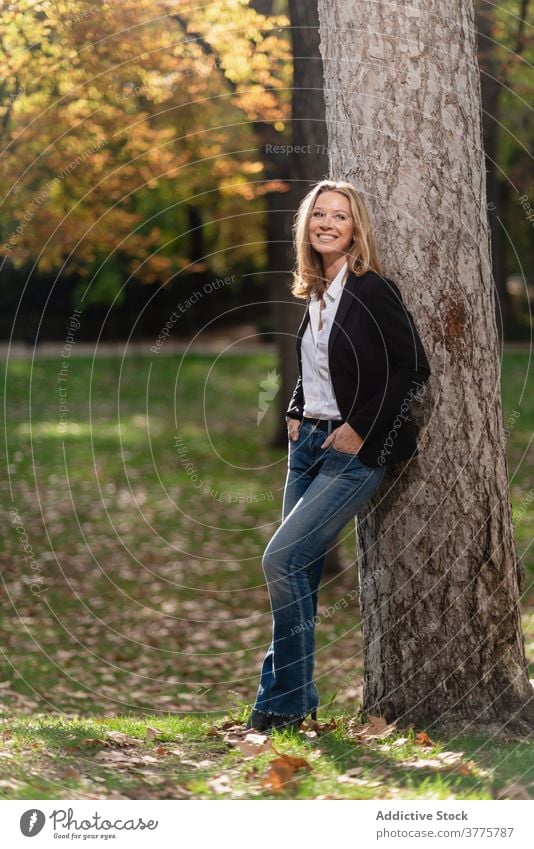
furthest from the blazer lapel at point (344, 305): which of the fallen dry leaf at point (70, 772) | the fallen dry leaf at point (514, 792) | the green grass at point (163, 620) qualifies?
the fallen dry leaf at point (70, 772)

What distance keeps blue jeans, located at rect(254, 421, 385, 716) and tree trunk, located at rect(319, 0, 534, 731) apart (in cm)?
41

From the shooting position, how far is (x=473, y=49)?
4992 mm

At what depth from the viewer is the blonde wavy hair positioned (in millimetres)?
4641

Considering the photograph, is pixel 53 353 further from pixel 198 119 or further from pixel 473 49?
pixel 473 49

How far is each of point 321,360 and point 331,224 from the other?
A: 24.3 inches

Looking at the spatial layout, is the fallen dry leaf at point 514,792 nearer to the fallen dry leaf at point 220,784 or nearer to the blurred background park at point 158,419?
the fallen dry leaf at point 220,784

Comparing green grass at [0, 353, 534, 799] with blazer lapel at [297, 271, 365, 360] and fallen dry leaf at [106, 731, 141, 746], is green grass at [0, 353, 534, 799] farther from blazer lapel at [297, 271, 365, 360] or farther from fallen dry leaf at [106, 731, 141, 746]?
blazer lapel at [297, 271, 365, 360]

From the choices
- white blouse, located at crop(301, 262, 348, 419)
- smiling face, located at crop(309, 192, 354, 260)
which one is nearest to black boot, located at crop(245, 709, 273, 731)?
white blouse, located at crop(301, 262, 348, 419)

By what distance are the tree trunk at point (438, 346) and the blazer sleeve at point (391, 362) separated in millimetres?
324

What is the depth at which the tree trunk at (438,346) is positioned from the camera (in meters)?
4.82

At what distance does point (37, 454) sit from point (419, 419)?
12865 mm

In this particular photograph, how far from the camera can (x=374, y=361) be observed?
4539 mm

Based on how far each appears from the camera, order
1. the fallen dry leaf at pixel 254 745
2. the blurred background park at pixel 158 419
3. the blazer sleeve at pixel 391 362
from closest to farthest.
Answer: the blazer sleeve at pixel 391 362 < the fallen dry leaf at pixel 254 745 < the blurred background park at pixel 158 419

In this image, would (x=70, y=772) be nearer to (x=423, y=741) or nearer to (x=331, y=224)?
(x=423, y=741)
